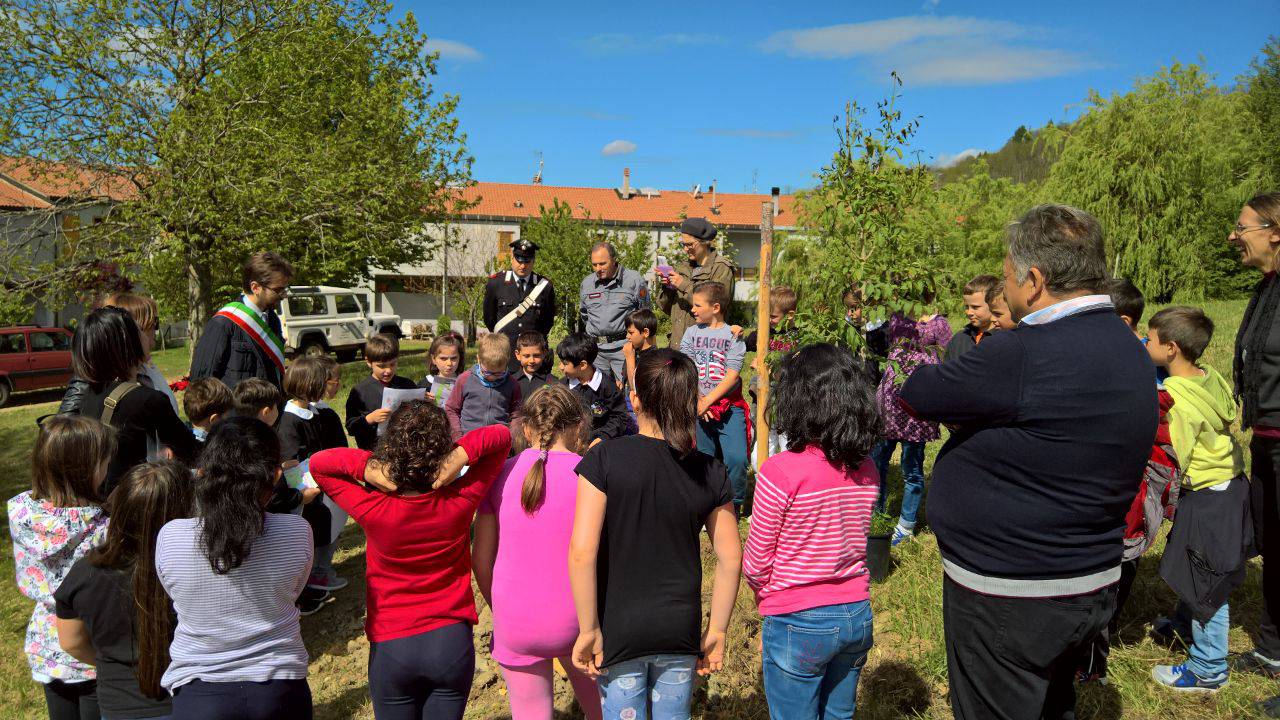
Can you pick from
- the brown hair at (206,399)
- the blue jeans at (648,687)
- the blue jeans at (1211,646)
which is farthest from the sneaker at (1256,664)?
the brown hair at (206,399)

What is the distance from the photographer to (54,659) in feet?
8.27

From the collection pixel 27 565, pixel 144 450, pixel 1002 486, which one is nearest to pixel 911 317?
pixel 1002 486

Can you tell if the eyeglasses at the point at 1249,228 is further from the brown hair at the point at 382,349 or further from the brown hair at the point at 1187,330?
the brown hair at the point at 382,349

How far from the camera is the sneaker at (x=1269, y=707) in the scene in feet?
10.1

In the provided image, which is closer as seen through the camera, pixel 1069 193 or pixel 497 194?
pixel 1069 193

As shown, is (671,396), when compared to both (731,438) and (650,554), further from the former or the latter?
(731,438)

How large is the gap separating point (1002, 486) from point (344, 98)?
1963 cm

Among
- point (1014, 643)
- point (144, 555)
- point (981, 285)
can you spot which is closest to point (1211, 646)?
point (1014, 643)

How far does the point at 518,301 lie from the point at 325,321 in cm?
1836

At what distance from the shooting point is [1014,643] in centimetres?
203

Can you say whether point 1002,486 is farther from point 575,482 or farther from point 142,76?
point 142,76

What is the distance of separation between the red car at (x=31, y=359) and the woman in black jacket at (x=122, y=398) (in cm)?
1669

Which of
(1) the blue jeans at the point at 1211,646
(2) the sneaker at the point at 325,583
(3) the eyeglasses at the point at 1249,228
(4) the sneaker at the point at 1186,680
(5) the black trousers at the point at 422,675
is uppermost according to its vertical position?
(3) the eyeglasses at the point at 1249,228

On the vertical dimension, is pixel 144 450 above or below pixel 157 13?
below
